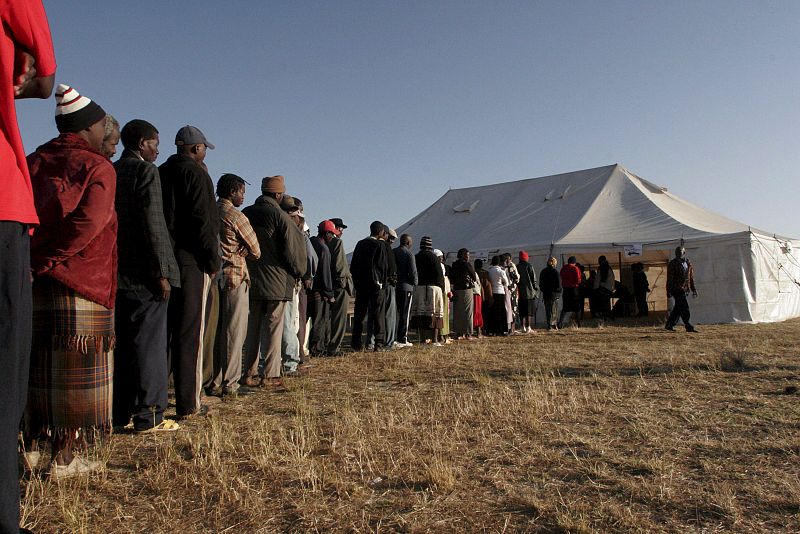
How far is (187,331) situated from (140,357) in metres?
0.48

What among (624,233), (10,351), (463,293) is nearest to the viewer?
(10,351)

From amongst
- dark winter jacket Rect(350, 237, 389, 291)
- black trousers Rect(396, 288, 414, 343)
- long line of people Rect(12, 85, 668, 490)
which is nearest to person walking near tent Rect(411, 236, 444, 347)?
black trousers Rect(396, 288, 414, 343)

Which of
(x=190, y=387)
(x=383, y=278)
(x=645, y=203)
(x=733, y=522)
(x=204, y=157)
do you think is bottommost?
(x=733, y=522)

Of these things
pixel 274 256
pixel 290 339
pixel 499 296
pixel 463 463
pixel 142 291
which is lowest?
pixel 463 463

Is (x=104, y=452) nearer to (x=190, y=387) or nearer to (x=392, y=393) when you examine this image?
(x=190, y=387)

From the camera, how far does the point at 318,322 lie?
26.8ft

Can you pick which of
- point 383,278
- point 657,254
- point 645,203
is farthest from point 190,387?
point 657,254

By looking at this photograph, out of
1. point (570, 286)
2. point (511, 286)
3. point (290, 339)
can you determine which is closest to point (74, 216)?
point (290, 339)

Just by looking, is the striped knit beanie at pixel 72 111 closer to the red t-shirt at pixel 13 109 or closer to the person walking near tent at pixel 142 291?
the person walking near tent at pixel 142 291

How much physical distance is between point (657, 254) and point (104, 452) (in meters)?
18.1

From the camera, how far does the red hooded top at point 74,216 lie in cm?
270

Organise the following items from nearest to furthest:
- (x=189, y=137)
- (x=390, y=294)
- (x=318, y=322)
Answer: (x=189, y=137) < (x=318, y=322) < (x=390, y=294)

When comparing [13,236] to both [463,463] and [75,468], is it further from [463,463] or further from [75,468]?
[463,463]

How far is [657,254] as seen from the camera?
732 inches
